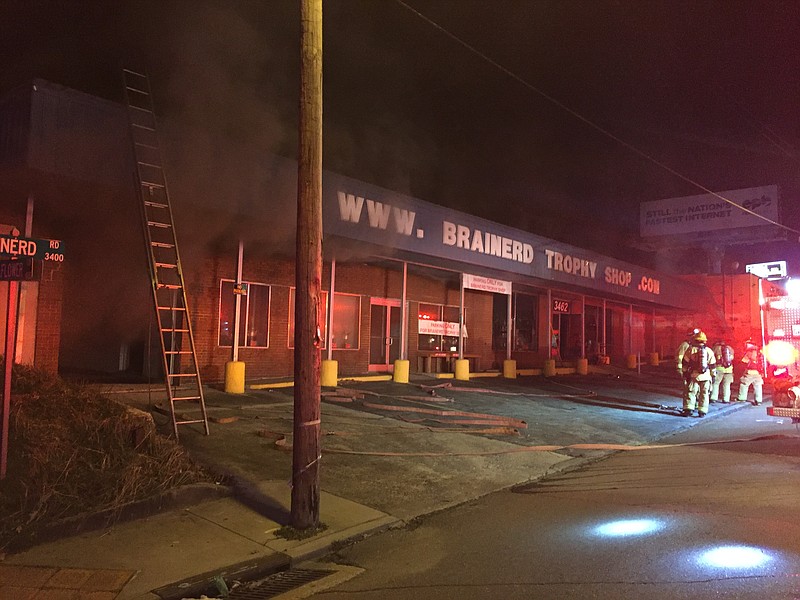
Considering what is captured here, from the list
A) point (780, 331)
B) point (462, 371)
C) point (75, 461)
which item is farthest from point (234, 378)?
point (780, 331)

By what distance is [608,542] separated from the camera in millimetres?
4770

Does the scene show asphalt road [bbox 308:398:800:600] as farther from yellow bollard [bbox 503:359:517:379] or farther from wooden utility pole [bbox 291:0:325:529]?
yellow bollard [bbox 503:359:517:379]

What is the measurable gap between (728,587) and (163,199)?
26.4 ft

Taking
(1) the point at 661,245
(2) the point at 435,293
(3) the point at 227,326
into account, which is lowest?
(3) the point at 227,326

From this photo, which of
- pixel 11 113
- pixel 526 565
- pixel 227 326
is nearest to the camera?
pixel 526 565

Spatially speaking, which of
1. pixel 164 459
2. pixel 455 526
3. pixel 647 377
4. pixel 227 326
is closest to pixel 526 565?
pixel 455 526

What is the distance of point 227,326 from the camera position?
490 inches

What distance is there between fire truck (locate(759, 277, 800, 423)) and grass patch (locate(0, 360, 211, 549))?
9.79m

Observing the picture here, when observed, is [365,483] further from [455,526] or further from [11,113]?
[11,113]

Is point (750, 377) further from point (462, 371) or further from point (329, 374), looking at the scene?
point (329, 374)

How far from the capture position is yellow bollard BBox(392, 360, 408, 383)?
1407cm

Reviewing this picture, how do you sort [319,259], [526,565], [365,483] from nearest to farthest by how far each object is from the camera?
[526,565] < [319,259] < [365,483]

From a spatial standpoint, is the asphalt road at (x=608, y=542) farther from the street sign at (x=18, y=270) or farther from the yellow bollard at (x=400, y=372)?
the yellow bollard at (x=400, y=372)

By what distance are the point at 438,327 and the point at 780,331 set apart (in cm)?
877
